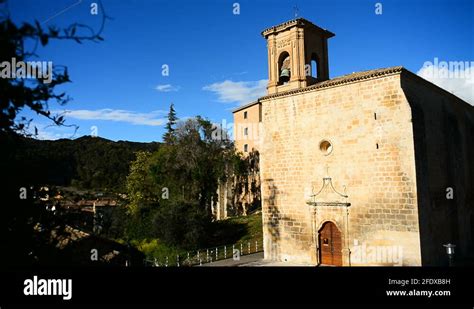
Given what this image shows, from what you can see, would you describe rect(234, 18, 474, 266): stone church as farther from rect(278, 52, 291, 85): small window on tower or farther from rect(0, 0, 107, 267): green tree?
rect(0, 0, 107, 267): green tree

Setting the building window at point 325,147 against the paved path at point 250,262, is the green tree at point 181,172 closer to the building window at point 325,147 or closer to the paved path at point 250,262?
the paved path at point 250,262

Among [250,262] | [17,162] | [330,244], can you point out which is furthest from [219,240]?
[17,162]

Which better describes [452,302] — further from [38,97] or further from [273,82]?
[273,82]

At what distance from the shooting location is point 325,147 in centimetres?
1425

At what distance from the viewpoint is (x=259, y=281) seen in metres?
2.42

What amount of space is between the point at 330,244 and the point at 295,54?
8705mm

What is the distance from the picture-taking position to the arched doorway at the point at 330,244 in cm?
1362

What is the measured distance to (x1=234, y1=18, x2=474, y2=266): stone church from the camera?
39.9 feet

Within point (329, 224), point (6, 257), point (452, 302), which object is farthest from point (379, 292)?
point (329, 224)

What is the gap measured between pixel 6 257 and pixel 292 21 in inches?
644

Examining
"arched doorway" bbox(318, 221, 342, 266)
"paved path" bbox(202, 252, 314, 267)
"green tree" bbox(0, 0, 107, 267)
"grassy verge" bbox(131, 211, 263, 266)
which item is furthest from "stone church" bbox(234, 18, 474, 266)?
"green tree" bbox(0, 0, 107, 267)

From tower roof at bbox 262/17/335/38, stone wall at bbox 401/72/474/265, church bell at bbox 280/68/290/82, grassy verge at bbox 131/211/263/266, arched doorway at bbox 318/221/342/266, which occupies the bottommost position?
grassy verge at bbox 131/211/263/266

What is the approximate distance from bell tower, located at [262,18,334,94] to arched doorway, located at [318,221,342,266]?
645 centimetres

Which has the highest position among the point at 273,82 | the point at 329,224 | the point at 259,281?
the point at 273,82
